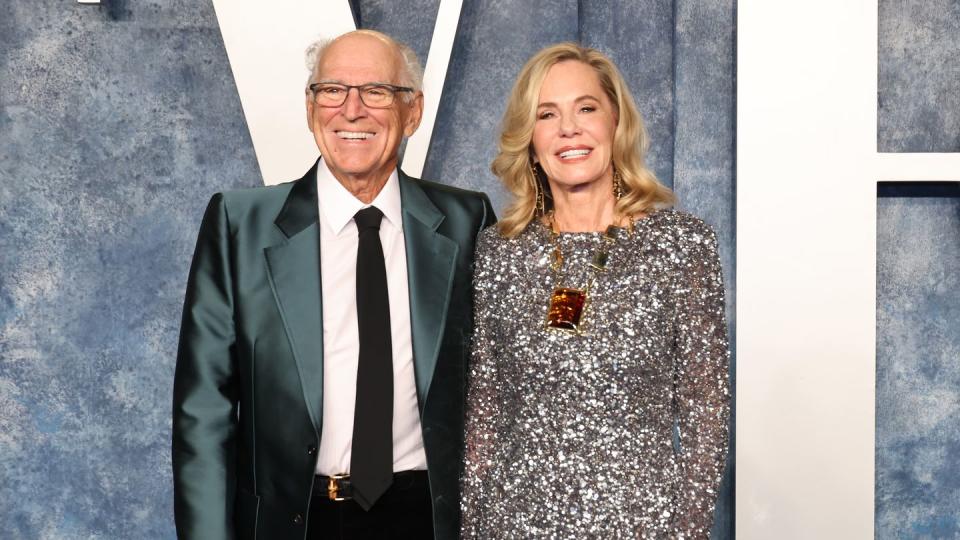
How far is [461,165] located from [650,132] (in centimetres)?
58

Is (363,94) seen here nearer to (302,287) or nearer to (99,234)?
(302,287)

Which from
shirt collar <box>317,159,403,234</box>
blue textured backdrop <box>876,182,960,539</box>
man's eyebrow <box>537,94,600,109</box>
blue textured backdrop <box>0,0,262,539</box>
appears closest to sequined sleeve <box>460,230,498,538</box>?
shirt collar <box>317,159,403,234</box>

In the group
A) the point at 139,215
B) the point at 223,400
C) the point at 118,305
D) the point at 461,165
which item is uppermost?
the point at 461,165

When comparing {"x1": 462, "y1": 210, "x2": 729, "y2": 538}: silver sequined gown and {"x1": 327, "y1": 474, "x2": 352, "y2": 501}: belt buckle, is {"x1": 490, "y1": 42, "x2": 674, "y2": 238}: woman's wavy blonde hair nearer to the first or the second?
{"x1": 462, "y1": 210, "x2": 729, "y2": 538}: silver sequined gown

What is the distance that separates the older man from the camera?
Answer: 186 centimetres

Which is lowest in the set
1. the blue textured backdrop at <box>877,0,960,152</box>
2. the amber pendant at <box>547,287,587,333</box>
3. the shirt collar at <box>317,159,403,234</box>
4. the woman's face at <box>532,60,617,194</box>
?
the amber pendant at <box>547,287,587,333</box>

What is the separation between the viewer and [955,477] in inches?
111

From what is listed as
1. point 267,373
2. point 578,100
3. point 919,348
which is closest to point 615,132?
point 578,100

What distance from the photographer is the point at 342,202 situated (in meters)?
2.00

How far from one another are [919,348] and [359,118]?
189 centimetres

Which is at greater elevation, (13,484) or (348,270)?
(348,270)

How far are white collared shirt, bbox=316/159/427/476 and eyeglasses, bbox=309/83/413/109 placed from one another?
18 centimetres

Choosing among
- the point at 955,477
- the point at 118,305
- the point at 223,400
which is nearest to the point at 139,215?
the point at 118,305

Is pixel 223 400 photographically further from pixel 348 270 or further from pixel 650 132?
pixel 650 132
